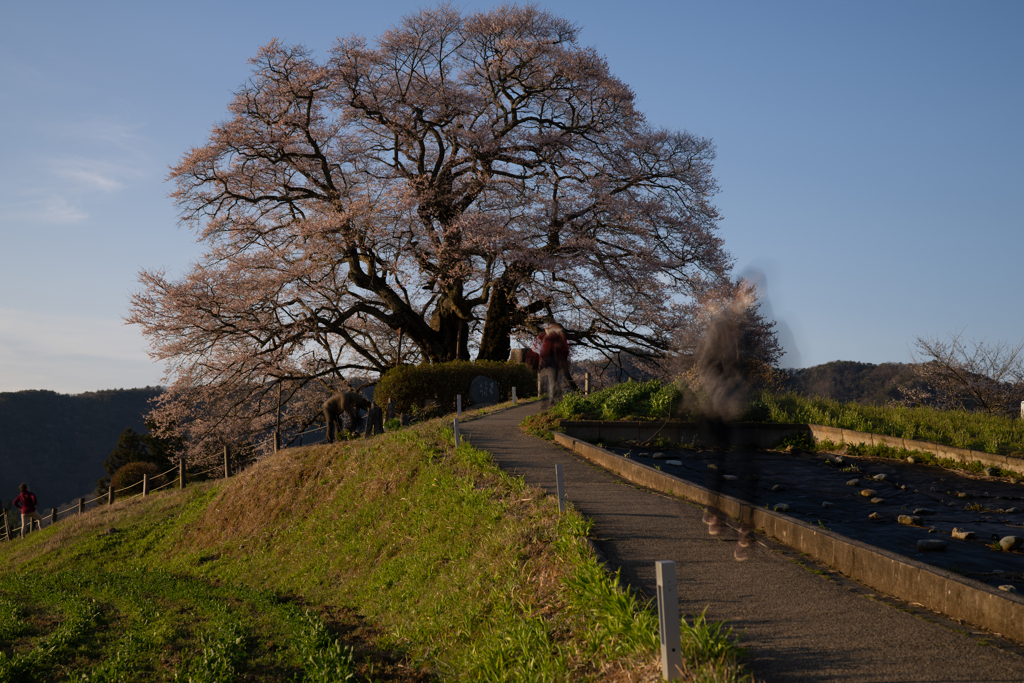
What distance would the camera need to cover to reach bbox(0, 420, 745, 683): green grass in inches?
184

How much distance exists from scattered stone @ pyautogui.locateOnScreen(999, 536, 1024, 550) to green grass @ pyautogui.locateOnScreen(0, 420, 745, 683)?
4176 millimetres

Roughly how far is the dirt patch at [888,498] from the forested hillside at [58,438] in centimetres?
6378

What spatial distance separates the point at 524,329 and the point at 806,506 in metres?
16.2

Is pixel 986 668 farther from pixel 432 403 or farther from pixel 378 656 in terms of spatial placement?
pixel 432 403

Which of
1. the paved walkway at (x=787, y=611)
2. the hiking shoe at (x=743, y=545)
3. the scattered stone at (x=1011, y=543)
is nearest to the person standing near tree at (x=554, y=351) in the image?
the paved walkway at (x=787, y=611)

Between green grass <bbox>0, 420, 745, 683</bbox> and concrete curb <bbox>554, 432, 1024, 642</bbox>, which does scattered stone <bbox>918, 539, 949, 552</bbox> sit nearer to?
concrete curb <bbox>554, 432, 1024, 642</bbox>

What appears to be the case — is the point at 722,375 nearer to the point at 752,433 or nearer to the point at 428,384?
the point at 752,433

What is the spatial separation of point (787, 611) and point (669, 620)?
5.00 feet

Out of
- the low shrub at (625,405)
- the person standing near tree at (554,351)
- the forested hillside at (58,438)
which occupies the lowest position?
the forested hillside at (58,438)

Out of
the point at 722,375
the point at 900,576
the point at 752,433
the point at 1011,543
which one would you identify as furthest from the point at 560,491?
the point at 752,433

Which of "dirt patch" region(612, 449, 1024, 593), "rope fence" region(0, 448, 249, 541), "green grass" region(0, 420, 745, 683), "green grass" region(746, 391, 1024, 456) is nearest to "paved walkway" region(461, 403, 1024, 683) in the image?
"green grass" region(0, 420, 745, 683)

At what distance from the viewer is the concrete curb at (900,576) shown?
4.24 meters

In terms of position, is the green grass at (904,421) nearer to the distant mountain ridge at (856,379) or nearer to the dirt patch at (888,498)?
the dirt patch at (888,498)

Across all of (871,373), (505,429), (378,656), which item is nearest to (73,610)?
(378,656)
